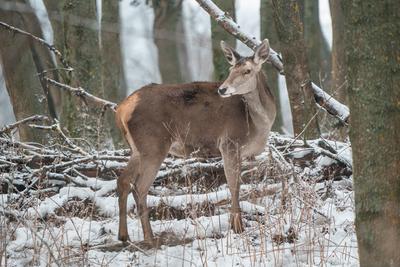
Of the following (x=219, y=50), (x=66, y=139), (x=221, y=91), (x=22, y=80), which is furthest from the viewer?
(x=219, y=50)

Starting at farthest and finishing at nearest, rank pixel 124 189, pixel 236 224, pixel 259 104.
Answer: pixel 259 104 → pixel 124 189 → pixel 236 224

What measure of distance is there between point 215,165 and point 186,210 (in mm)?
→ 1544

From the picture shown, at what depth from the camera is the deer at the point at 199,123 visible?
23.5 ft

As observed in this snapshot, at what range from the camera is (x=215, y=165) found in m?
8.22

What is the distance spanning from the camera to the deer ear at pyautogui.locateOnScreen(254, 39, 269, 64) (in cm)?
803

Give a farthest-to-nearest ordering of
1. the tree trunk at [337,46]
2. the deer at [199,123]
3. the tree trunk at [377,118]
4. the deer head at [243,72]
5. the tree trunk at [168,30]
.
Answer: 1. the tree trunk at [168,30]
2. the tree trunk at [337,46]
3. the deer head at [243,72]
4. the deer at [199,123]
5. the tree trunk at [377,118]

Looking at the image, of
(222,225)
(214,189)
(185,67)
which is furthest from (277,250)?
(185,67)

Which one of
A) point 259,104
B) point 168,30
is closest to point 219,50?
point 259,104

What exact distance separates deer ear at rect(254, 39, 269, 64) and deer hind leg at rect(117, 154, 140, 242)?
194 cm

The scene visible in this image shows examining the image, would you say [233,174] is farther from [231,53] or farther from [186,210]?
[231,53]

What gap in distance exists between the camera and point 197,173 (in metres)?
8.12

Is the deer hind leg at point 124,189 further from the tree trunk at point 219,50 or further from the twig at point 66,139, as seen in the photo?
the tree trunk at point 219,50

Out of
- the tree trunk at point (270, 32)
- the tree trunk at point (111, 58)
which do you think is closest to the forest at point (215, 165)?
the tree trunk at point (270, 32)

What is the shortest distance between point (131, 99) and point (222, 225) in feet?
5.75
